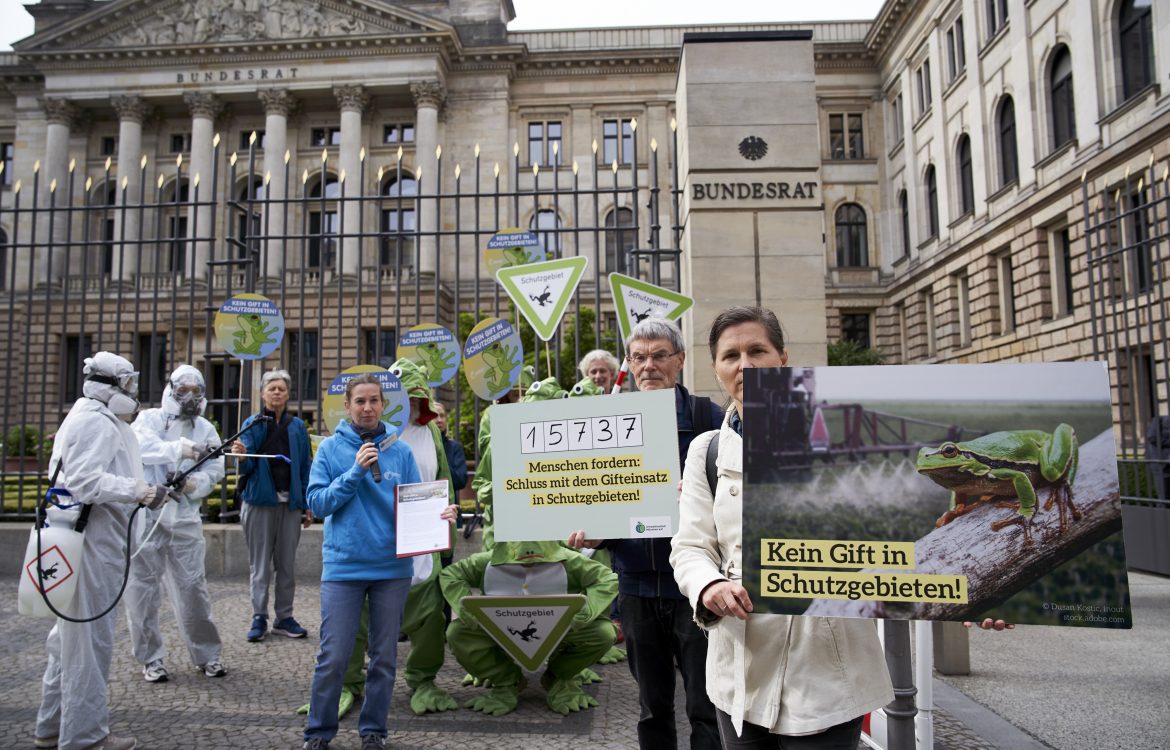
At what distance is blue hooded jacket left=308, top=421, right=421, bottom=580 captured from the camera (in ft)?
13.0

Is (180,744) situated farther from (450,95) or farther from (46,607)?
(450,95)

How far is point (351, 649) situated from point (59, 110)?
130ft

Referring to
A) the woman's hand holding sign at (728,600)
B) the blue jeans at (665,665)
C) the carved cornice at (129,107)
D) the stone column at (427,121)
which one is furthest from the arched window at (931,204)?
the carved cornice at (129,107)

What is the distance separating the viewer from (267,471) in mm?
6648

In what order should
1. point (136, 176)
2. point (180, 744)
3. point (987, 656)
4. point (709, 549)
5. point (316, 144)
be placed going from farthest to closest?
1. point (316, 144)
2. point (136, 176)
3. point (987, 656)
4. point (180, 744)
5. point (709, 549)

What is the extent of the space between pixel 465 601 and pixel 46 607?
2119mm

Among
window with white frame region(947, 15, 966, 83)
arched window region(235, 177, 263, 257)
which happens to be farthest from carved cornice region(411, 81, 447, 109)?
window with white frame region(947, 15, 966, 83)

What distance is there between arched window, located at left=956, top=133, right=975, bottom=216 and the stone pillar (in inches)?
907

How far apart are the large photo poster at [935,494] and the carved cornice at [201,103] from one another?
125 feet

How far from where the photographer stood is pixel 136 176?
33344 mm

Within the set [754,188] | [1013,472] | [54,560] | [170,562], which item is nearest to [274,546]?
Answer: [170,562]

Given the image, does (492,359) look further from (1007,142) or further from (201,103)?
(201,103)

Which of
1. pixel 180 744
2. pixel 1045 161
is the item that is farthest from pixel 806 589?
pixel 1045 161

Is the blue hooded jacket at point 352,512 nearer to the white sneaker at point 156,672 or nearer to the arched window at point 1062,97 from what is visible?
the white sneaker at point 156,672
